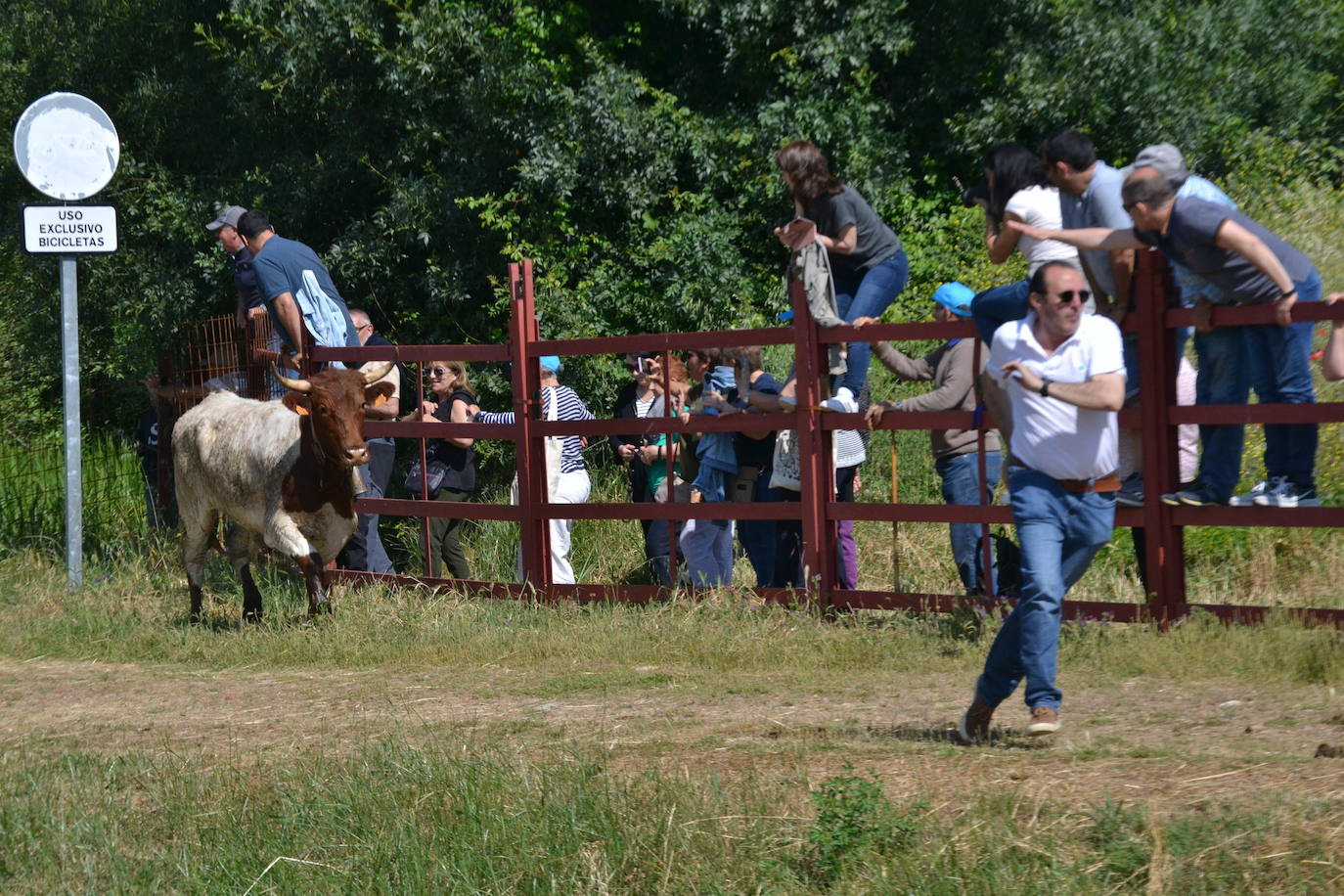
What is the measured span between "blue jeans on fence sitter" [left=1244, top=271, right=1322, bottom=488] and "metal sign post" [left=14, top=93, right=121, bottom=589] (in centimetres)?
862

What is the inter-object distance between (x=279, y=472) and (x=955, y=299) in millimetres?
4441

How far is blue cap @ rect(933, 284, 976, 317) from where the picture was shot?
9.38 meters

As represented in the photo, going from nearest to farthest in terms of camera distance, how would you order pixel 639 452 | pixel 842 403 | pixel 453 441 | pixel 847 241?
pixel 842 403 → pixel 847 241 → pixel 639 452 → pixel 453 441

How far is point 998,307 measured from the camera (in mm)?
8203

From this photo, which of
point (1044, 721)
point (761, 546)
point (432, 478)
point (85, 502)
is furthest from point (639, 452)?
point (85, 502)

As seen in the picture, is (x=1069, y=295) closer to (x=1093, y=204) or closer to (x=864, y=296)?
(x=1093, y=204)

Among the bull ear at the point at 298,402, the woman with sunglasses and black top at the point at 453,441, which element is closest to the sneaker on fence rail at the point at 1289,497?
the bull ear at the point at 298,402

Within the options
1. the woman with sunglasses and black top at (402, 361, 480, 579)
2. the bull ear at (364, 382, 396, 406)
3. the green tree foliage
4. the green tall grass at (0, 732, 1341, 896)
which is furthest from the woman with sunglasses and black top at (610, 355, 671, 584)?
the green tall grass at (0, 732, 1341, 896)

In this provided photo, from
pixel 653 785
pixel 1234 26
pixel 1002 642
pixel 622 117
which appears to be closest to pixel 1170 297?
pixel 1002 642

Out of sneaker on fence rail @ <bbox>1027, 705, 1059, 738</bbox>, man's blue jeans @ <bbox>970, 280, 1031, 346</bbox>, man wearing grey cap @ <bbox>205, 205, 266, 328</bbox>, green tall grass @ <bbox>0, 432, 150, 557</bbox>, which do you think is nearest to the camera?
sneaker on fence rail @ <bbox>1027, 705, 1059, 738</bbox>

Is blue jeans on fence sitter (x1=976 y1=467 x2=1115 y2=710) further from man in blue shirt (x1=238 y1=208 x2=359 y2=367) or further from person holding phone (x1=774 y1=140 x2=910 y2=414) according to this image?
man in blue shirt (x1=238 y1=208 x2=359 y2=367)

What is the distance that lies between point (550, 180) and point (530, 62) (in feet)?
3.90

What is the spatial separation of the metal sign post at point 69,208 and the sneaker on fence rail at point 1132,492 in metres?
7.91

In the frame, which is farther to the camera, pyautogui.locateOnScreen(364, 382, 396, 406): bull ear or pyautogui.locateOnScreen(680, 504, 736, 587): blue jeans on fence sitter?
pyautogui.locateOnScreen(680, 504, 736, 587): blue jeans on fence sitter
